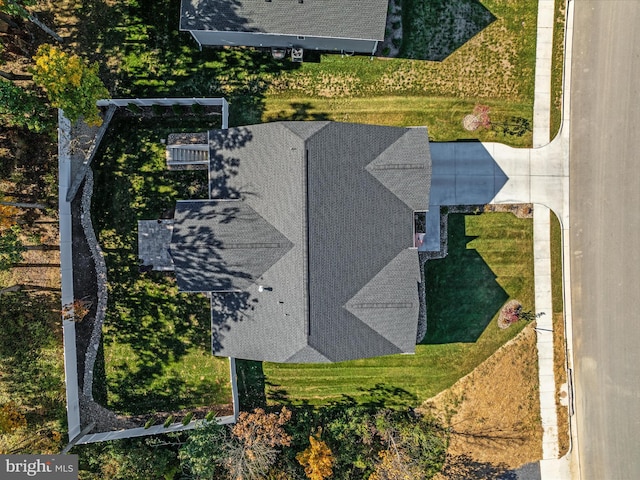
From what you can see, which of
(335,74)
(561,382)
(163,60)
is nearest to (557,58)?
(335,74)

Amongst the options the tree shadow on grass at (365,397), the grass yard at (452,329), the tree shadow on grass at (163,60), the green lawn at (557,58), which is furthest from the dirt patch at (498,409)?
Answer: the tree shadow on grass at (163,60)

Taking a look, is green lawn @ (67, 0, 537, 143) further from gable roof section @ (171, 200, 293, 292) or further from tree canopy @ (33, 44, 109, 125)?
gable roof section @ (171, 200, 293, 292)

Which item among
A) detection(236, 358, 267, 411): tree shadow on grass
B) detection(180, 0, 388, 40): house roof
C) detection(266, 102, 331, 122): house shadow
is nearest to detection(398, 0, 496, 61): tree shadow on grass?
detection(180, 0, 388, 40): house roof

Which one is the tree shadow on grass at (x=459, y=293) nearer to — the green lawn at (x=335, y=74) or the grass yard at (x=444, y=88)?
the grass yard at (x=444, y=88)

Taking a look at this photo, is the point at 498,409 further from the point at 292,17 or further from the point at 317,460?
the point at 292,17

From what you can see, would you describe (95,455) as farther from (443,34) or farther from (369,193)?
(443,34)
